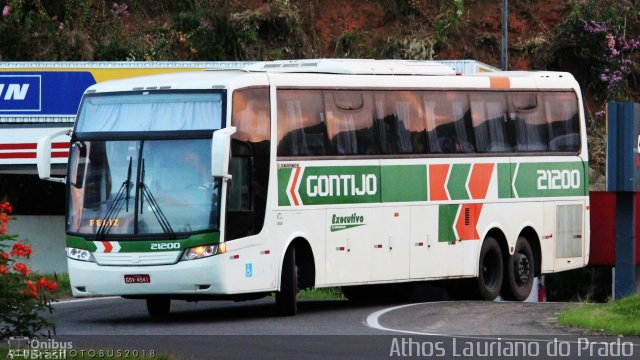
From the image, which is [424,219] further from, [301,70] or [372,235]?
[301,70]

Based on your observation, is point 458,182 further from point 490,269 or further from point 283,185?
point 283,185

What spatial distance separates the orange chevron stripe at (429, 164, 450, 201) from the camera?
2477cm

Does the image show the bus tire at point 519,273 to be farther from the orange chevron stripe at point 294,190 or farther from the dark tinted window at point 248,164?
the dark tinted window at point 248,164

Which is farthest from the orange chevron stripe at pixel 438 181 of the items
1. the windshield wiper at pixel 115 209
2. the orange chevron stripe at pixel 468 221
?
the windshield wiper at pixel 115 209

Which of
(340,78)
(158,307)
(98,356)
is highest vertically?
(340,78)

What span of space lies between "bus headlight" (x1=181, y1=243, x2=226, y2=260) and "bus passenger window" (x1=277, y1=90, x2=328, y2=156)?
73.9 inches

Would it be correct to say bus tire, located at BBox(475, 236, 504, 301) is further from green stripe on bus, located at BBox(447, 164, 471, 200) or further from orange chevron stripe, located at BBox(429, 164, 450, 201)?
orange chevron stripe, located at BBox(429, 164, 450, 201)

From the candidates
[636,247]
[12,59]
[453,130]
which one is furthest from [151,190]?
[12,59]

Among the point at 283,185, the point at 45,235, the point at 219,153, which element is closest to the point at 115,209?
the point at 219,153

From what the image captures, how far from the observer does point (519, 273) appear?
26984 mm

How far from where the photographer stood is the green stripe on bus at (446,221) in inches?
984

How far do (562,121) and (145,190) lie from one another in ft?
30.6

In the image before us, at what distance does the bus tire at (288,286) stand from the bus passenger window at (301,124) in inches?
54.8

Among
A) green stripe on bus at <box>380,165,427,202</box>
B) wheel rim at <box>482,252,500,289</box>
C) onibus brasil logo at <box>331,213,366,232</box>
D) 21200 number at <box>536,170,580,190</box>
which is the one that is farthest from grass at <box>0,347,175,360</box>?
21200 number at <box>536,170,580,190</box>
